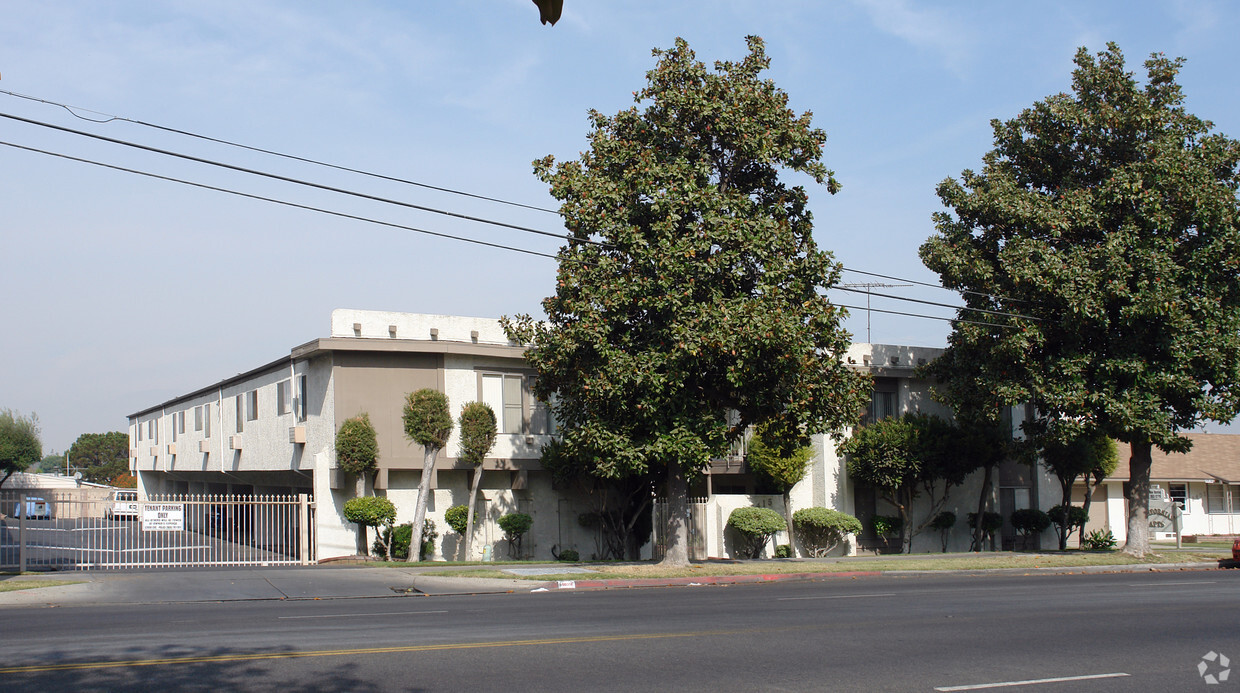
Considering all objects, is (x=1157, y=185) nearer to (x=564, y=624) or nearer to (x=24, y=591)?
(x=564, y=624)

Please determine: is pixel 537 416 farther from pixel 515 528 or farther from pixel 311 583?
pixel 311 583

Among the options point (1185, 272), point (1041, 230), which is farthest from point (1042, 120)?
point (1185, 272)

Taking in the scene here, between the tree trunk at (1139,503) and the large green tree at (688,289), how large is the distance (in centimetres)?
1115

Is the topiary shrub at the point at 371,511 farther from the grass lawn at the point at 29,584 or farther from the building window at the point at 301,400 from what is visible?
the grass lawn at the point at 29,584

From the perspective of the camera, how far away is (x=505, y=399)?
28.7 metres

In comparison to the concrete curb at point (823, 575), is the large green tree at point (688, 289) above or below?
above

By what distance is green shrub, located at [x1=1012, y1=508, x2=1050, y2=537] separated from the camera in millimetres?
34344

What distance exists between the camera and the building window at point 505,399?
28.4 m

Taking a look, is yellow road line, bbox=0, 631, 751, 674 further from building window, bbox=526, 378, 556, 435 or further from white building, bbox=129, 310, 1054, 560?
building window, bbox=526, 378, 556, 435

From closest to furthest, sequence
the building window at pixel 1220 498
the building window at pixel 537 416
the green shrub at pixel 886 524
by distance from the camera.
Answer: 1. the building window at pixel 537 416
2. the green shrub at pixel 886 524
3. the building window at pixel 1220 498

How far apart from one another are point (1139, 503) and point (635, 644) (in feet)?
78.3

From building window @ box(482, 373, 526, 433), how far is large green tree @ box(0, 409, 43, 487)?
54.2 metres

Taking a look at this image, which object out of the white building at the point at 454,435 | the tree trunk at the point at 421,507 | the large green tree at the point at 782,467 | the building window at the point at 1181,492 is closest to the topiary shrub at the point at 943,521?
the white building at the point at 454,435

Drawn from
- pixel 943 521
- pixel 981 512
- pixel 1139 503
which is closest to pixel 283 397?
pixel 943 521
